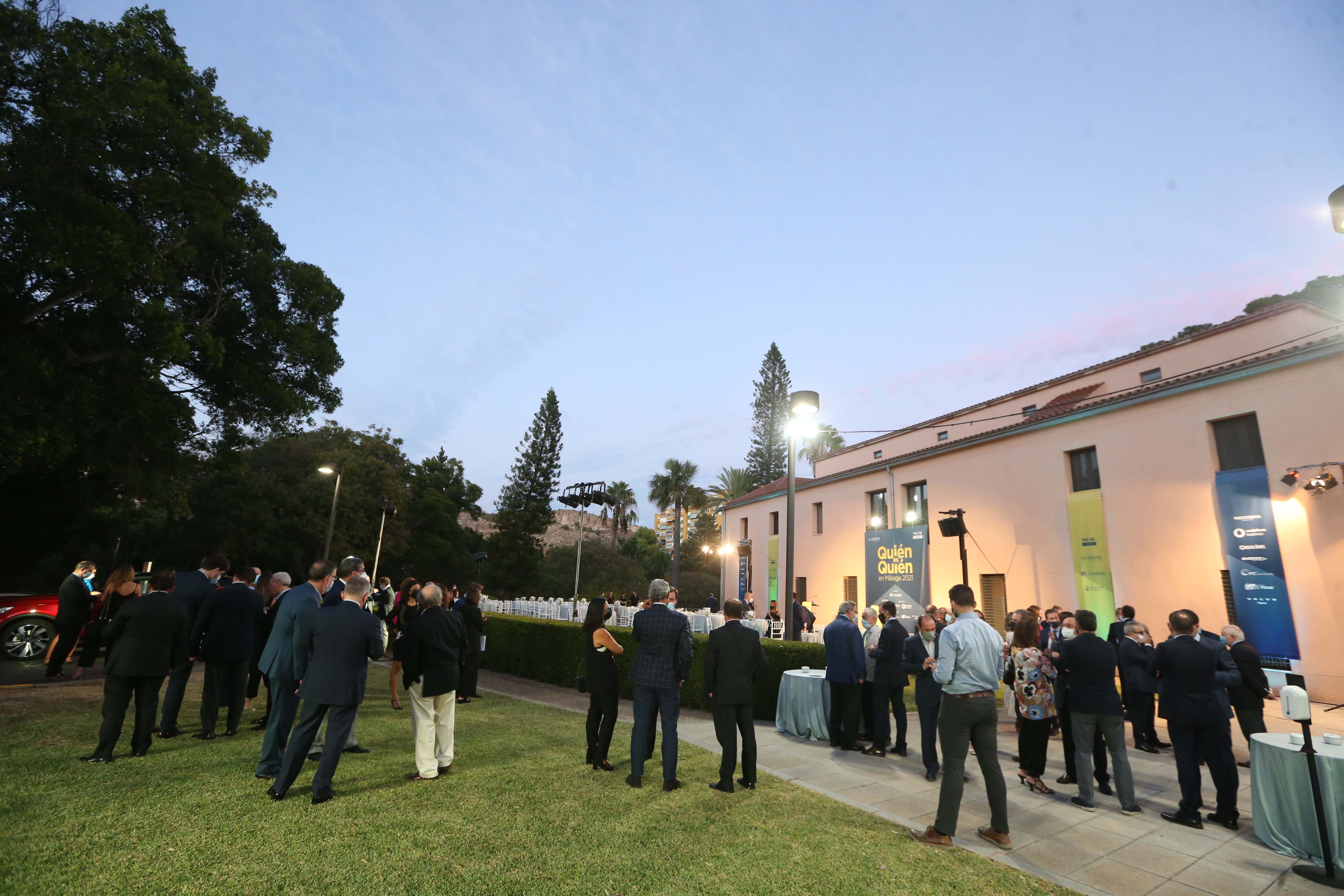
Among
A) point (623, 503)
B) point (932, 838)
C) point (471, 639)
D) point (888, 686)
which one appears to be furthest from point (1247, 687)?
point (623, 503)

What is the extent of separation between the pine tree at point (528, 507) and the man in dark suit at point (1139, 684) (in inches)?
1665

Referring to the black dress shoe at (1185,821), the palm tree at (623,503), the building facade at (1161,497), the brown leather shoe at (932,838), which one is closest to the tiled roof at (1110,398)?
the building facade at (1161,497)

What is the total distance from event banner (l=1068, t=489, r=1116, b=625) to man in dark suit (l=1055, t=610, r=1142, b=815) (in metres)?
12.4

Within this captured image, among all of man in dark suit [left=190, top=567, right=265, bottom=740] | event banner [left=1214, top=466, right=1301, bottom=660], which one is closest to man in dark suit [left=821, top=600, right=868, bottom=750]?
man in dark suit [left=190, top=567, right=265, bottom=740]

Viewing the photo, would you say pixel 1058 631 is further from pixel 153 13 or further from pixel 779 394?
pixel 779 394

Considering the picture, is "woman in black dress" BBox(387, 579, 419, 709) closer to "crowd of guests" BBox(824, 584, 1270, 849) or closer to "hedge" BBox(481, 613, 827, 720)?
"hedge" BBox(481, 613, 827, 720)

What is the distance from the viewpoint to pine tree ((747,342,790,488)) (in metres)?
51.7

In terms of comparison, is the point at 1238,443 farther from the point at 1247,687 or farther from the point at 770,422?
the point at 770,422

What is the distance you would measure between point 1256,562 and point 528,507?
148 ft

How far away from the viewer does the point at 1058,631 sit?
28.5 feet

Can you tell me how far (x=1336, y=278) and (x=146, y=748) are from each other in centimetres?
4421

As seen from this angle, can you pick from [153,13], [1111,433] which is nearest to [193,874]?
[153,13]

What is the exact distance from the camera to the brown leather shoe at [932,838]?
437cm

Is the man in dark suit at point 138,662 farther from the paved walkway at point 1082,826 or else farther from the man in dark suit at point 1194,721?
the man in dark suit at point 1194,721
